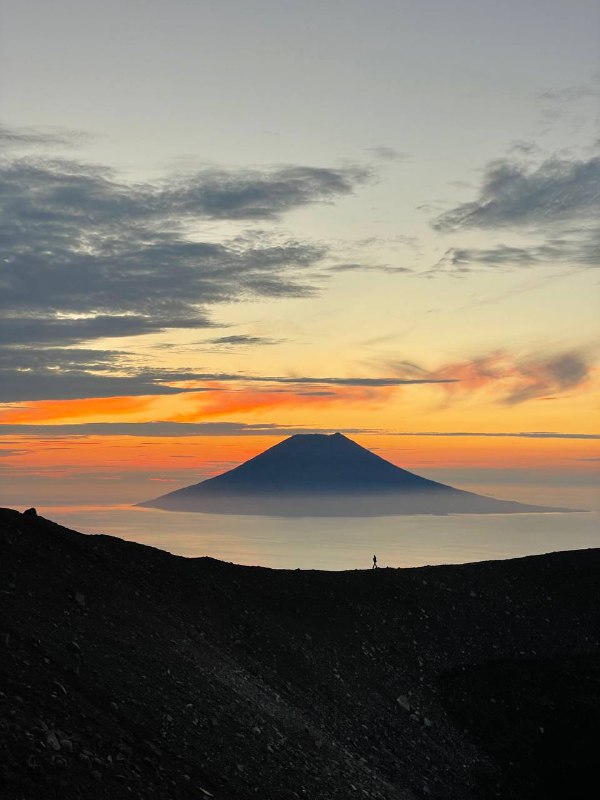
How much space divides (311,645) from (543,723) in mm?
9514

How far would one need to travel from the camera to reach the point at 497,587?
137 ft

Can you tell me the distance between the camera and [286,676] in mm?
30484

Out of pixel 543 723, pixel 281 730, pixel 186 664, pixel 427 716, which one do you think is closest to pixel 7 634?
pixel 186 664

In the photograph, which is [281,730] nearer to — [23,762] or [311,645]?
[311,645]

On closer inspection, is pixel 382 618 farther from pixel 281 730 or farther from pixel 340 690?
pixel 281 730

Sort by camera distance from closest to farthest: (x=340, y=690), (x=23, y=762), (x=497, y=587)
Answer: (x=23, y=762) → (x=340, y=690) → (x=497, y=587)

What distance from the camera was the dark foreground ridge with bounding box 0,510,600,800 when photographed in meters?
20.1

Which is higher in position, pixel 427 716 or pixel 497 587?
pixel 497 587

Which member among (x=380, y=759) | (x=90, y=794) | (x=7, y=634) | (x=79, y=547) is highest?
(x=79, y=547)

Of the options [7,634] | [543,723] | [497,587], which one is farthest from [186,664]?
[497,587]

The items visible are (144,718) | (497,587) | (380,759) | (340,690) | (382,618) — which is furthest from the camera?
(497,587)

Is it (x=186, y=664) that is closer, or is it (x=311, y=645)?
(x=186, y=664)

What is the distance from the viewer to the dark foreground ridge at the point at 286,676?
792 inches

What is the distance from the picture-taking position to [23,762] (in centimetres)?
1670
